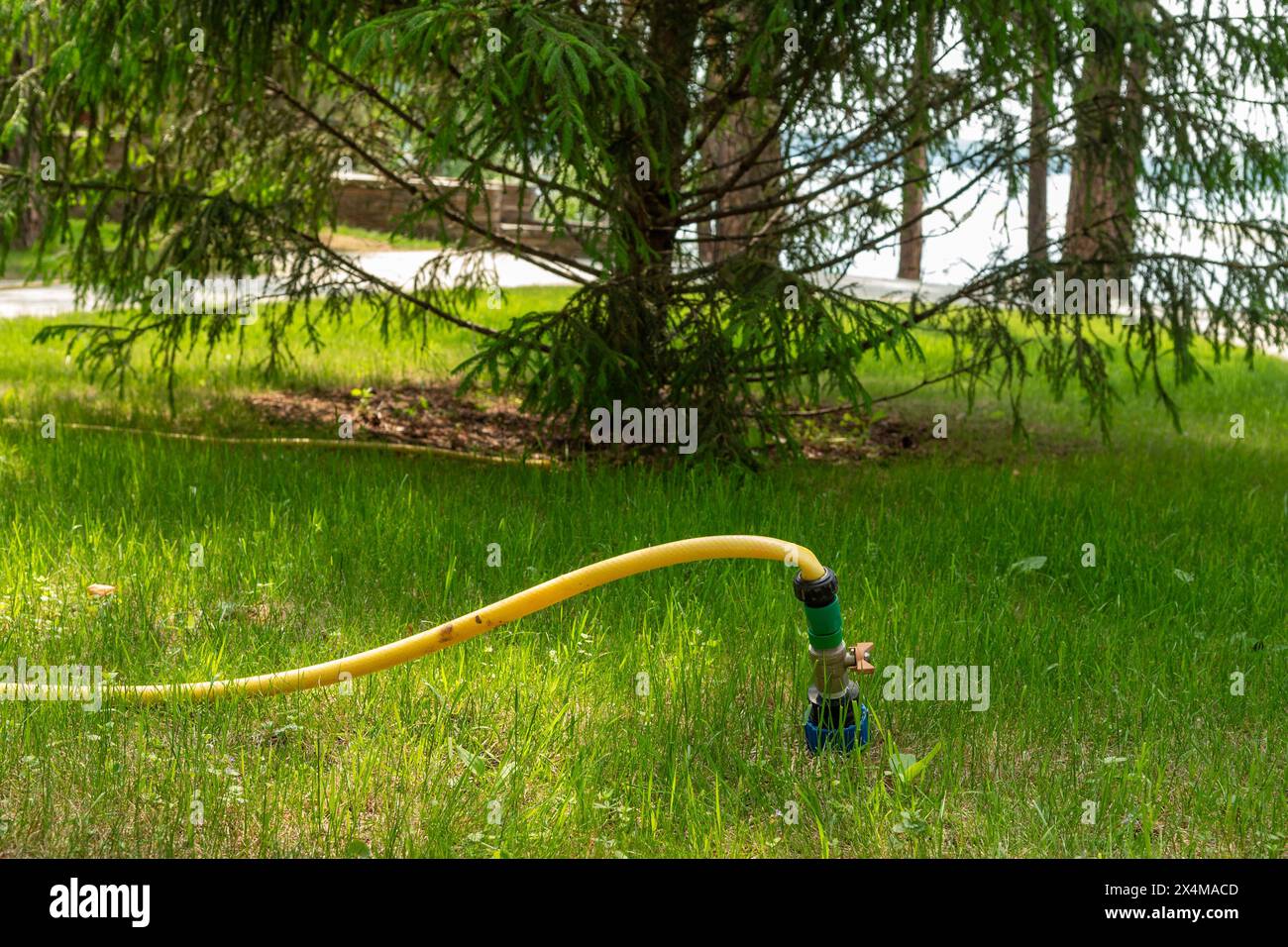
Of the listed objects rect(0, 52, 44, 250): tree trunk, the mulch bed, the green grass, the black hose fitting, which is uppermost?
rect(0, 52, 44, 250): tree trunk

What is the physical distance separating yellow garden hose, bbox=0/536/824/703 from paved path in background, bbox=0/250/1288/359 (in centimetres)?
824

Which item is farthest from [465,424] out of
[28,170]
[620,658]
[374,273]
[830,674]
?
Answer: [830,674]

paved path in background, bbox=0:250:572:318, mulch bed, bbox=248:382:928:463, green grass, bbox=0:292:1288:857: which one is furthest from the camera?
paved path in background, bbox=0:250:572:318

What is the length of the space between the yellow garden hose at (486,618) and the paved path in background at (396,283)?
8.24m

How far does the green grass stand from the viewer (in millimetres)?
3275

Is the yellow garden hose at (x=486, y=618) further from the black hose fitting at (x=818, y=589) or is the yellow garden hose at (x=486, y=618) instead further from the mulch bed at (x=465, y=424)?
the mulch bed at (x=465, y=424)

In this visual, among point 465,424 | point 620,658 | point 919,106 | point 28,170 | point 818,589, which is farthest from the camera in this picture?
point 465,424

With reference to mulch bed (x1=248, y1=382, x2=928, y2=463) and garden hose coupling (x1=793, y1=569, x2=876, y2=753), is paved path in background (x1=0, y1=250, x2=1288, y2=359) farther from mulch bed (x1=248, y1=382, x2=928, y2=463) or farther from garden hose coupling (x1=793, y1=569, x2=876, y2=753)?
garden hose coupling (x1=793, y1=569, x2=876, y2=753)

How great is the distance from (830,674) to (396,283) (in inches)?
463

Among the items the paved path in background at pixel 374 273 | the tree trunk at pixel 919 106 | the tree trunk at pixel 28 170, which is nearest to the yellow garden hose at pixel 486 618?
the tree trunk at pixel 919 106

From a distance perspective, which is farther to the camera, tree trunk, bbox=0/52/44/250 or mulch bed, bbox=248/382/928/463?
mulch bed, bbox=248/382/928/463

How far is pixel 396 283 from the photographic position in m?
14.5

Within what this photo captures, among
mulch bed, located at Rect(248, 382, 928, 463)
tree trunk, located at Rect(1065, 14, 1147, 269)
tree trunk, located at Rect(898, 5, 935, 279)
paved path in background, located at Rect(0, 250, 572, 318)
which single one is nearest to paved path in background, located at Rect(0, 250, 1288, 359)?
paved path in background, located at Rect(0, 250, 572, 318)

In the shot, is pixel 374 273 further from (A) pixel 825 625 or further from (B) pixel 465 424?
(A) pixel 825 625
